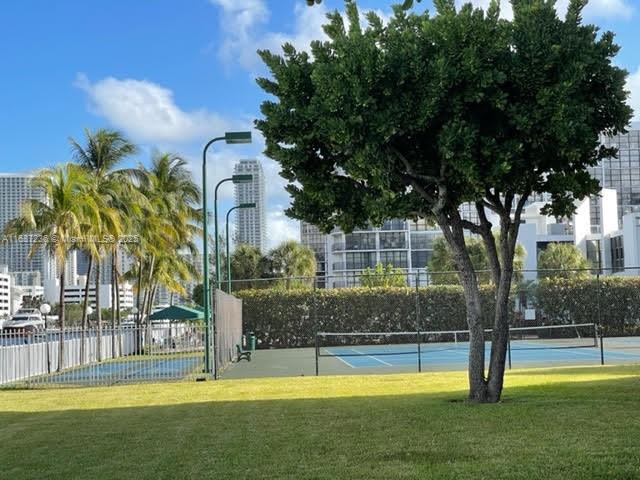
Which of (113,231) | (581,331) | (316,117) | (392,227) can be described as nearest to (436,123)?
(316,117)

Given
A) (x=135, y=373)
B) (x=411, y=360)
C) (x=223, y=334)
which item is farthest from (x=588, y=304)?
(x=135, y=373)

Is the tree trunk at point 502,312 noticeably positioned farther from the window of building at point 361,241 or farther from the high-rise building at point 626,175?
the high-rise building at point 626,175

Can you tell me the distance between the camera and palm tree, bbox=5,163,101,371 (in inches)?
1079

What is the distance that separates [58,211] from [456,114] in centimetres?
1917

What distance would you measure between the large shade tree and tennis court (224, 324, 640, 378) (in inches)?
361

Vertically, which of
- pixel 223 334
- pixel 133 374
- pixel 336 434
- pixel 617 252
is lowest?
pixel 133 374

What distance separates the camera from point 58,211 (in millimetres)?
27703

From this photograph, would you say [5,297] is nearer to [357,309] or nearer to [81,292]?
[81,292]

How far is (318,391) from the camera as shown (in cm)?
1744

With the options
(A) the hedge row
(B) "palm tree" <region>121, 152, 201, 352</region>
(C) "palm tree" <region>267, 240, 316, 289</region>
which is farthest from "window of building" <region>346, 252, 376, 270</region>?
(A) the hedge row

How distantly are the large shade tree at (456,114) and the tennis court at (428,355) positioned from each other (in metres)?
9.17

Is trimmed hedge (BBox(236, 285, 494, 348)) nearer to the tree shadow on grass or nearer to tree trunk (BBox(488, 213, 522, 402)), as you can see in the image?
the tree shadow on grass

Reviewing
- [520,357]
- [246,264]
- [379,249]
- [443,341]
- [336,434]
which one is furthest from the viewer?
[379,249]

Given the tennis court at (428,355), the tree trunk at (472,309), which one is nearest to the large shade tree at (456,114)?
the tree trunk at (472,309)
